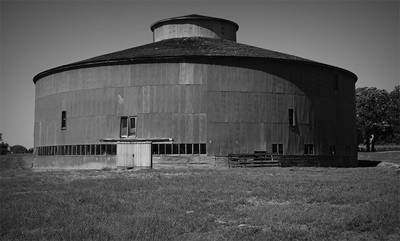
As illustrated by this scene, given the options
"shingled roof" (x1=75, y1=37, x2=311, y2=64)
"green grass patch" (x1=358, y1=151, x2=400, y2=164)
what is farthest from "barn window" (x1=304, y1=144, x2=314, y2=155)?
"green grass patch" (x1=358, y1=151, x2=400, y2=164)

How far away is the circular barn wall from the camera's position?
37438 millimetres

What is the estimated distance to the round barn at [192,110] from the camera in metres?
37.3

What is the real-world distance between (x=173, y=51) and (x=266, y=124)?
34.7 ft

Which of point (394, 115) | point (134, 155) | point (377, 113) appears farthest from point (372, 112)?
point (134, 155)

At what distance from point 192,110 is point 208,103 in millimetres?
1499

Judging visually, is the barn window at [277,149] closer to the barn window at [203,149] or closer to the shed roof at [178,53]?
the barn window at [203,149]

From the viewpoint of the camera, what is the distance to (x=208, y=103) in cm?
3750

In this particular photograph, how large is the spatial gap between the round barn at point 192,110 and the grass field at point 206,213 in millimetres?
17130

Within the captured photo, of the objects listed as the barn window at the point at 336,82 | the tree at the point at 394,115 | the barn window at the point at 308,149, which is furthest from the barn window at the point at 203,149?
the tree at the point at 394,115

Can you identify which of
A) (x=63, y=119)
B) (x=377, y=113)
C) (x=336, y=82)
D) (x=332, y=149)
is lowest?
(x=332, y=149)

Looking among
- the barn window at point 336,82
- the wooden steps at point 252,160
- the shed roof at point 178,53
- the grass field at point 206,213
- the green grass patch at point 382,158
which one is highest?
the shed roof at point 178,53

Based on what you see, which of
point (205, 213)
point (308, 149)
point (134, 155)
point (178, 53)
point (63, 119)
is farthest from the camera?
point (63, 119)

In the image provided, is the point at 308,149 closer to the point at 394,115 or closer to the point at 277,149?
the point at 277,149

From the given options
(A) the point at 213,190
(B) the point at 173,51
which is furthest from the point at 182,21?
(A) the point at 213,190
